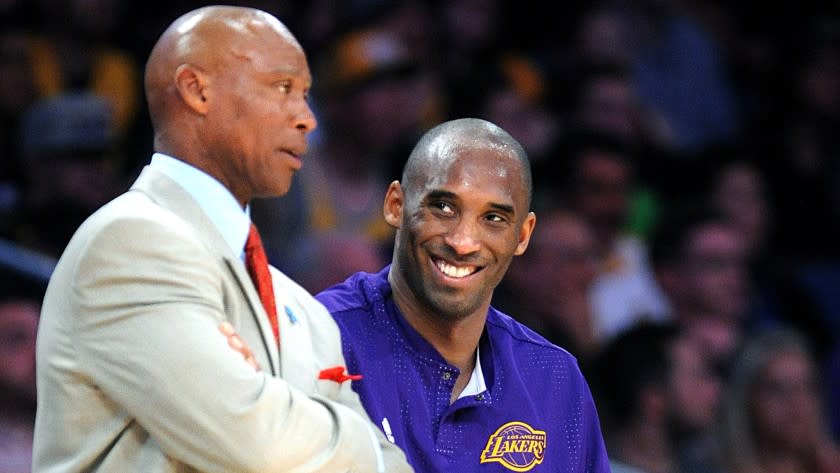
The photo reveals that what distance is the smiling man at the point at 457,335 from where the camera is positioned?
10.4 ft

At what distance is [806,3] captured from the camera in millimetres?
8484

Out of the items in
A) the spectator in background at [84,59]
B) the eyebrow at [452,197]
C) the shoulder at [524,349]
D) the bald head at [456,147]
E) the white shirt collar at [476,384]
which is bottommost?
the spectator in background at [84,59]

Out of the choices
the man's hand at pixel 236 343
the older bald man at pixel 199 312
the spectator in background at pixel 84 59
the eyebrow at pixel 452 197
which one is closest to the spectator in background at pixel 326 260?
the spectator in background at pixel 84 59

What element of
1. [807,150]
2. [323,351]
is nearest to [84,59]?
[323,351]

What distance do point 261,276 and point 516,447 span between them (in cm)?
70

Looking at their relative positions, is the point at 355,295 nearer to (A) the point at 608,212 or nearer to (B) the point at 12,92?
(B) the point at 12,92

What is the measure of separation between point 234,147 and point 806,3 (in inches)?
246

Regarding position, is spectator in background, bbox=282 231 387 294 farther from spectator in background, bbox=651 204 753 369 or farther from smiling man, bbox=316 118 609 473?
smiling man, bbox=316 118 609 473

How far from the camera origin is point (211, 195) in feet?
9.34

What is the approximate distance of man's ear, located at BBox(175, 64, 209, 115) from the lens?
9.29ft

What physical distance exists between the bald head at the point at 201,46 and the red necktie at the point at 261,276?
0.94ft

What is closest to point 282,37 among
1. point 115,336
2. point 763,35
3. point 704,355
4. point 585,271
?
point 115,336

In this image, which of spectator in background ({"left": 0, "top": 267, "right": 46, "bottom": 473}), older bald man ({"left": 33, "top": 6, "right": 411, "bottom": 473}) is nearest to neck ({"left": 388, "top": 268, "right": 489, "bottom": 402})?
older bald man ({"left": 33, "top": 6, "right": 411, "bottom": 473})

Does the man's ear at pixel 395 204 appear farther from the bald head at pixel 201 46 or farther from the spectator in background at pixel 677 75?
the spectator in background at pixel 677 75
